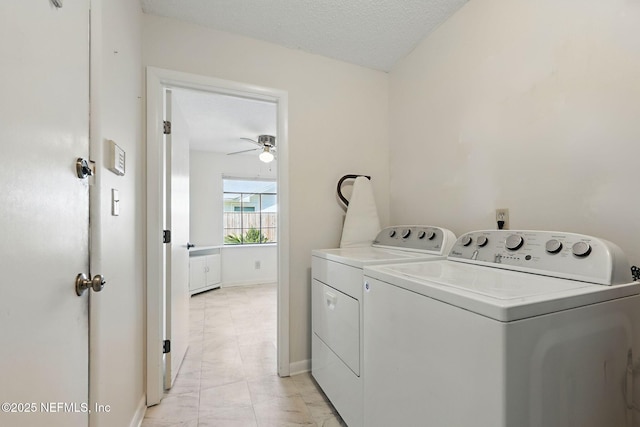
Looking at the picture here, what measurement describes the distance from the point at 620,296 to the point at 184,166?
8.59 ft

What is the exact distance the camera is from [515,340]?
661 millimetres

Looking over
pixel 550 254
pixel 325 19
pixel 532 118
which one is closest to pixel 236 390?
pixel 550 254

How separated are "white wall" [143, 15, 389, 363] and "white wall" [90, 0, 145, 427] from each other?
34 centimetres

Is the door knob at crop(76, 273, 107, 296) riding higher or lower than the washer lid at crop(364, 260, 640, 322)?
higher

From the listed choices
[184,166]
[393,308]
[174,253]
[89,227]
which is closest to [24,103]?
[89,227]

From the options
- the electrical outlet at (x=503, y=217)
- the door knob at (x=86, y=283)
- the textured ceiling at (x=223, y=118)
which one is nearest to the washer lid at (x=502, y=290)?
the electrical outlet at (x=503, y=217)

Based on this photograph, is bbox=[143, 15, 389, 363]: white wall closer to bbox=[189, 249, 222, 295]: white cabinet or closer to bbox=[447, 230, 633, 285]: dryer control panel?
bbox=[447, 230, 633, 285]: dryer control panel

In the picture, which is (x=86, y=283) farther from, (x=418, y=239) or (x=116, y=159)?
(x=418, y=239)

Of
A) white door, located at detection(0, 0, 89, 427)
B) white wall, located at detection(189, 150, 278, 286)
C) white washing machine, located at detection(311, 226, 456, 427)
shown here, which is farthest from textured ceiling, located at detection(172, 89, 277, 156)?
white door, located at detection(0, 0, 89, 427)

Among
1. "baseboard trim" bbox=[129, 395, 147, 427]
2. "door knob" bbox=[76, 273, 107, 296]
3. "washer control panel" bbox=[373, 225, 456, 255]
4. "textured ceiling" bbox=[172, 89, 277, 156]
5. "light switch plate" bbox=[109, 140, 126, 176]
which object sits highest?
"textured ceiling" bbox=[172, 89, 277, 156]

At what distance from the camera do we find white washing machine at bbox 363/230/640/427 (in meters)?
0.68

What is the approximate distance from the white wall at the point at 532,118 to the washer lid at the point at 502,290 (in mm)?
380

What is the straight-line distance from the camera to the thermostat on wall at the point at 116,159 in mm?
1124

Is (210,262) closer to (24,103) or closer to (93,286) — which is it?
(93,286)
